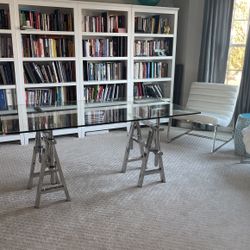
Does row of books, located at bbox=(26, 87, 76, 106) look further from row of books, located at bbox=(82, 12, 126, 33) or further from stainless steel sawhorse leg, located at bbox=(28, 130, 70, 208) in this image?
stainless steel sawhorse leg, located at bbox=(28, 130, 70, 208)

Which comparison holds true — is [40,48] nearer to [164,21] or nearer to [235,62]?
[164,21]

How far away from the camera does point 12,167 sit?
3045 millimetres

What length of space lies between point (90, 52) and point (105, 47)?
0.23 m

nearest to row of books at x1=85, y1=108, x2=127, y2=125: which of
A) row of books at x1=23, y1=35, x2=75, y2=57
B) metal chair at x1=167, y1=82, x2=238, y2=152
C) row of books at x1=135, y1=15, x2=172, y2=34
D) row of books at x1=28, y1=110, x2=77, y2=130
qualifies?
row of books at x1=28, y1=110, x2=77, y2=130

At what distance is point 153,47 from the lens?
14.5 feet

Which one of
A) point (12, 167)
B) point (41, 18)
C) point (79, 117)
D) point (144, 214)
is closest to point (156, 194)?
point (144, 214)

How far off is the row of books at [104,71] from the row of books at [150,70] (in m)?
0.21

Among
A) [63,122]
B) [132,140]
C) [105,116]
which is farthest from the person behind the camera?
[132,140]

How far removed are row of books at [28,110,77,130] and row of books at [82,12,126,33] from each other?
1.74 metres

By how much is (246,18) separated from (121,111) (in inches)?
98.2

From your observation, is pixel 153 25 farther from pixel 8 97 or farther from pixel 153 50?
pixel 8 97

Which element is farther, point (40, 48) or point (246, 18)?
point (246, 18)

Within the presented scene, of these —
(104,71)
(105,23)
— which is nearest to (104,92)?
(104,71)

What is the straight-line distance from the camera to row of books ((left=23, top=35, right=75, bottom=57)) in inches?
143
